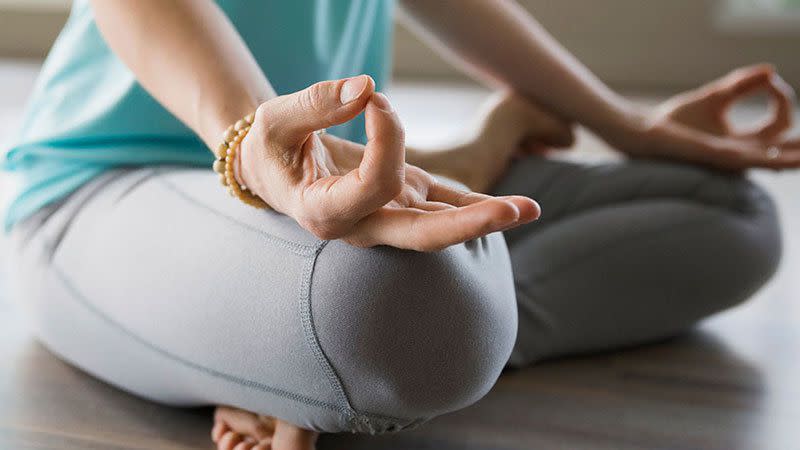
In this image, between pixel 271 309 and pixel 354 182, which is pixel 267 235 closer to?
pixel 271 309

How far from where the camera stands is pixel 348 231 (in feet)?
2.57

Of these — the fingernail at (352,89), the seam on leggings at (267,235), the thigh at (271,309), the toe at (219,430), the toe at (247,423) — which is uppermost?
the fingernail at (352,89)

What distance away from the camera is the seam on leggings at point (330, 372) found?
34.0 inches

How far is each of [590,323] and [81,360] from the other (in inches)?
25.4

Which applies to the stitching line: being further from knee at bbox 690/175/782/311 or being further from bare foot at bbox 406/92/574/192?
knee at bbox 690/175/782/311

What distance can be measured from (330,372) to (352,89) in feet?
1.01

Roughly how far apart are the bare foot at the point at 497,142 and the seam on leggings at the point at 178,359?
48cm

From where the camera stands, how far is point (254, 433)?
1.01 m

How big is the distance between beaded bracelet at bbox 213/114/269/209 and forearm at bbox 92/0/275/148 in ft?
0.10

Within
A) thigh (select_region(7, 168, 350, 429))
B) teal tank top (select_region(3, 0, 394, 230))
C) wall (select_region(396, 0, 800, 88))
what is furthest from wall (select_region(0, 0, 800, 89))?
thigh (select_region(7, 168, 350, 429))

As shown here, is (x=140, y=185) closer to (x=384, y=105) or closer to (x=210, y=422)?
(x=210, y=422)

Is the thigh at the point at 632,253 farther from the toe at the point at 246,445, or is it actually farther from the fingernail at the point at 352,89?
the fingernail at the point at 352,89

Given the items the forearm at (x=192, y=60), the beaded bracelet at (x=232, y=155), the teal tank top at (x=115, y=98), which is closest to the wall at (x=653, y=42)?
the teal tank top at (x=115, y=98)

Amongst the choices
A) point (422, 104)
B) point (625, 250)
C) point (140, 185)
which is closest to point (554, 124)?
point (625, 250)
